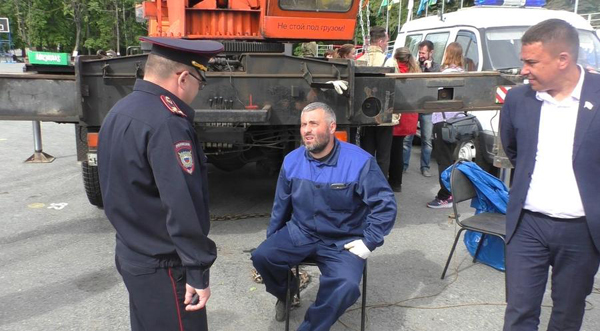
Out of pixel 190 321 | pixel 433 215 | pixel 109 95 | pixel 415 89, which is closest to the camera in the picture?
pixel 190 321

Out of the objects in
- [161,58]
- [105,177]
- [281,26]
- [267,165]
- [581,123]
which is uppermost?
[281,26]

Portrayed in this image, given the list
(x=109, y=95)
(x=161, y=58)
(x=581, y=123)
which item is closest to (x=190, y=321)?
(x=161, y=58)

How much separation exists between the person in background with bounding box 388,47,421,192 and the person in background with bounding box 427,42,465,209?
32cm

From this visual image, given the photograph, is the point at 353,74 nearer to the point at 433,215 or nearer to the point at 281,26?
the point at 281,26

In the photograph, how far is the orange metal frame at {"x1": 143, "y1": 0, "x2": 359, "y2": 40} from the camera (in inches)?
201

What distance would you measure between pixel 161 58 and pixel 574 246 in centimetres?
204

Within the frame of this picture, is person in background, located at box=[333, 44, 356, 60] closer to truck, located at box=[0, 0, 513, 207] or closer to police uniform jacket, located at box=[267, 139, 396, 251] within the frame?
truck, located at box=[0, 0, 513, 207]

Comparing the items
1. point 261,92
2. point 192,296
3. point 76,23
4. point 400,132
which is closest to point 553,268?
point 192,296

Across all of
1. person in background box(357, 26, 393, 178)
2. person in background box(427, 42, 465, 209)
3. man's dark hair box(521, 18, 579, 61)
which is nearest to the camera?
man's dark hair box(521, 18, 579, 61)

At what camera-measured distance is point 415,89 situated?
15.4 feet

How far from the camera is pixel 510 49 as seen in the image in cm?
718

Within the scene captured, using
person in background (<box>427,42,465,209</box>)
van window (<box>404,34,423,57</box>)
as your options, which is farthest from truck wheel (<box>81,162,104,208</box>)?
van window (<box>404,34,423,57</box>)

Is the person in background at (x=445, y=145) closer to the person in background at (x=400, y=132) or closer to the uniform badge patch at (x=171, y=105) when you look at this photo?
the person in background at (x=400, y=132)

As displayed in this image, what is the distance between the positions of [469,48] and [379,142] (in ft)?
7.94
